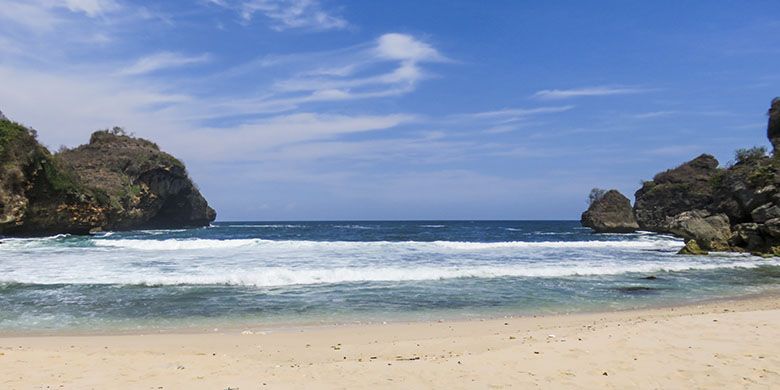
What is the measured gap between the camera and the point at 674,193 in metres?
59.1

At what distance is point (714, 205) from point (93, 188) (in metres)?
60.5

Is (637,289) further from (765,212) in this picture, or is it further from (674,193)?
(674,193)

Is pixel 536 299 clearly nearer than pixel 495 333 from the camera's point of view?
No

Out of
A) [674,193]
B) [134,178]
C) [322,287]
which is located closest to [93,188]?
[134,178]

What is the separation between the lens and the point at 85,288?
14633 mm

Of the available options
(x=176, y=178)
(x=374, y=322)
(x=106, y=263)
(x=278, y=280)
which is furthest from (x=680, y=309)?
(x=176, y=178)

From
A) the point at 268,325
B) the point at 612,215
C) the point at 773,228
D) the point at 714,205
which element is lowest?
Result: the point at 268,325

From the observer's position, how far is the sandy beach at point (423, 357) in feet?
18.4

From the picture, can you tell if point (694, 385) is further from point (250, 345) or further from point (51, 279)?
point (51, 279)

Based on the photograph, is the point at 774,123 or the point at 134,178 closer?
the point at 774,123

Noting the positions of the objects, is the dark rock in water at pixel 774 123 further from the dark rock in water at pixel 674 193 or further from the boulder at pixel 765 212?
the boulder at pixel 765 212

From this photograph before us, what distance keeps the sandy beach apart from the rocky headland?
22192 mm

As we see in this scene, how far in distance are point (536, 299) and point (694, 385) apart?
7858mm

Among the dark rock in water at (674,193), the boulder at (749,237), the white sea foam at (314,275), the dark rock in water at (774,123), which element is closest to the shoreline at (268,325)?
the white sea foam at (314,275)
